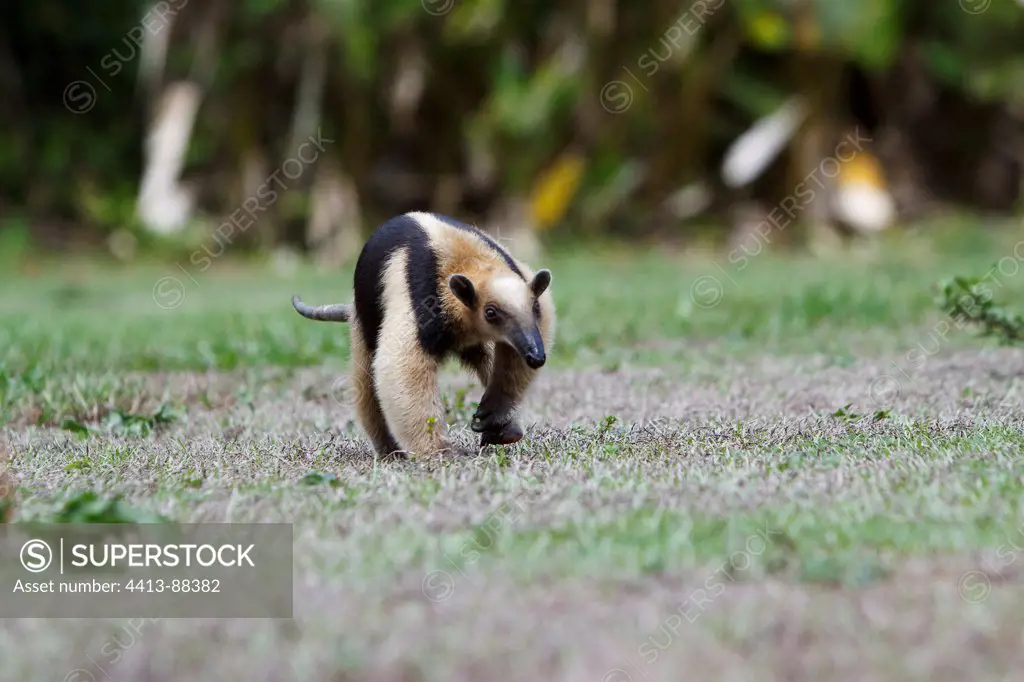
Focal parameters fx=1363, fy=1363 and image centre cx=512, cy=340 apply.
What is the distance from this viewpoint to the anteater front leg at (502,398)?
601 centimetres

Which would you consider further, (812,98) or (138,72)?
(138,72)

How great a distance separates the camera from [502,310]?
5.72 m

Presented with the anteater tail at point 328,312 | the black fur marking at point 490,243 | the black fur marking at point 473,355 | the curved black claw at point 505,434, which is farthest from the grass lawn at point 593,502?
the black fur marking at point 490,243

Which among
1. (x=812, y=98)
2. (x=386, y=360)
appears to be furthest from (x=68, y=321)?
(x=812, y=98)

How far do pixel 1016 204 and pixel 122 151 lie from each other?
47.6 feet

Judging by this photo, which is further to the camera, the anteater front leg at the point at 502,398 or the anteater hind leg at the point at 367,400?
the anteater hind leg at the point at 367,400

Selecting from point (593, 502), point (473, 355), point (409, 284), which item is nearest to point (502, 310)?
point (409, 284)

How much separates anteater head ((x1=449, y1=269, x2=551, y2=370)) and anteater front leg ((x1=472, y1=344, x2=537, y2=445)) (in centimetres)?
24

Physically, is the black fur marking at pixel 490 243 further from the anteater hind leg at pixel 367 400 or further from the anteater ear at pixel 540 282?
the anteater hind leg at pixel 367 400

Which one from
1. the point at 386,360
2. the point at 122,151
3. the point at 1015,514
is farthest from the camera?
the point at 122,151

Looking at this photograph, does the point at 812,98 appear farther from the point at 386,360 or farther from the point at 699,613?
the point at 699,613

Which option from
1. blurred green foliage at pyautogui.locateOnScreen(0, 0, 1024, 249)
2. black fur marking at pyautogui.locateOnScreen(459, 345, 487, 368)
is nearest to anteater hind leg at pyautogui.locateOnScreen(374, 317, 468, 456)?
black fur marking at pyautogui.locateOnScreen(459, 345, 487, 368)

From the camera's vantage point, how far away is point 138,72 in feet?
79.3

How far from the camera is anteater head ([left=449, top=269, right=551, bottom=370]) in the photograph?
5.68 meters
